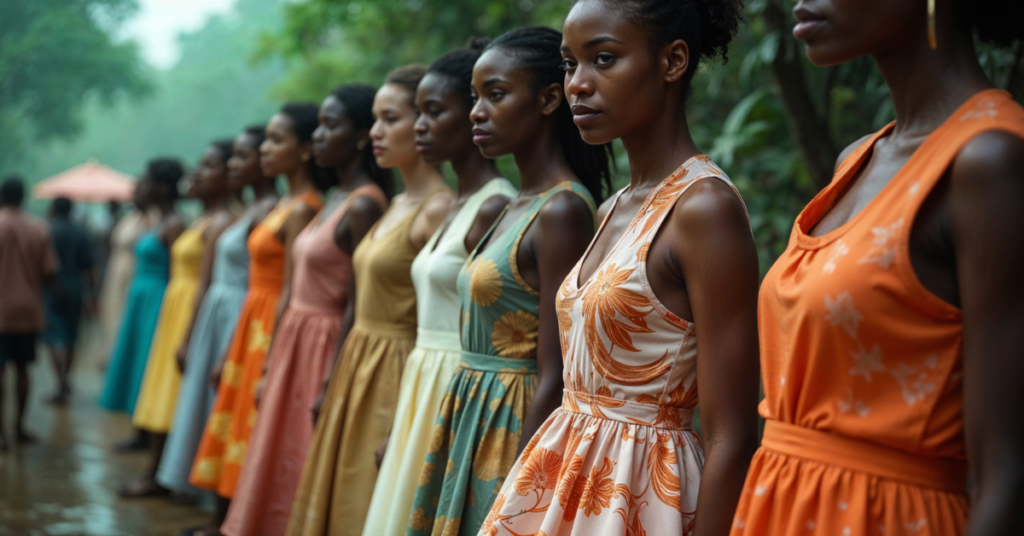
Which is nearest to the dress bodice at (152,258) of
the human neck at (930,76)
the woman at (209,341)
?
the woman at (209,341)

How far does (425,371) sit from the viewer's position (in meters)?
2.96

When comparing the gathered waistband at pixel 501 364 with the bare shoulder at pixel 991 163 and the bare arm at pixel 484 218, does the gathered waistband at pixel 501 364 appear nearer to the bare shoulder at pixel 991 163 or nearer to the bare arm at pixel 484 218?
the bare arm at pixel 484 218

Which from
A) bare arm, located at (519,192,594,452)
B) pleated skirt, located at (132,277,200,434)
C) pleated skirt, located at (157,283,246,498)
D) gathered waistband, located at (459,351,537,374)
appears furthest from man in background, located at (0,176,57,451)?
bare arm, located at (519,192,594,452)

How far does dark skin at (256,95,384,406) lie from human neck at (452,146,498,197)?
82 cm

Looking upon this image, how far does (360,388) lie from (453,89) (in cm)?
118

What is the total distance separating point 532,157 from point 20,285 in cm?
636

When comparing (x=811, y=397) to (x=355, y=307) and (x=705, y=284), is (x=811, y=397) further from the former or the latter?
(x=355, y=307)

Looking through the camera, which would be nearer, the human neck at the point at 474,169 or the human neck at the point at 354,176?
the human neck at the point at 474,169

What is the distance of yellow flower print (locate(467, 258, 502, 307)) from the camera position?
2492 millimetres

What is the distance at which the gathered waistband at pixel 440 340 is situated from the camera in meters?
2.93

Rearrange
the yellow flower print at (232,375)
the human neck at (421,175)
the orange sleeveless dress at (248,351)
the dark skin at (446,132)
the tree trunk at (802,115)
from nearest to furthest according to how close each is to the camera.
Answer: the dark skin at (446,132), the human neck at (421,175), the tree trunk at (802,115), the orange sleeveless dress at (248,351), the yellow flower print at (232,375)

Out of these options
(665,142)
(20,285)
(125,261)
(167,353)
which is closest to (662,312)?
(665,142)

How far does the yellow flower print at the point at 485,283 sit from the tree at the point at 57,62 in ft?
79.4

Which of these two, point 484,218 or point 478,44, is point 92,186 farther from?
point 484,218
